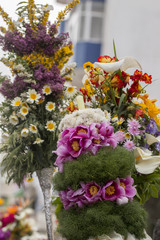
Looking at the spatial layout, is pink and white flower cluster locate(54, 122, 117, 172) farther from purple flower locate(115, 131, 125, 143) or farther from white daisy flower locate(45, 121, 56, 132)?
white daisy flower locate(45, 121, 56, 132)

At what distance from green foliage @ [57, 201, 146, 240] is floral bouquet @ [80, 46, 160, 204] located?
11 cm

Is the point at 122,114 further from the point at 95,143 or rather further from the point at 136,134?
the point at 95,143

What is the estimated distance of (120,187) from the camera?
612mm

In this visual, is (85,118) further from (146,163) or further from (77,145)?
(146,163)

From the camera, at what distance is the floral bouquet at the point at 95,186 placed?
1.96 ft

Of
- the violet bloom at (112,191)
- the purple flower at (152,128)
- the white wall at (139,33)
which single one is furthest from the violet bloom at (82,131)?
the white wall at (139,33)

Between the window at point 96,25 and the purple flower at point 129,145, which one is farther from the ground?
the window at point 96,25

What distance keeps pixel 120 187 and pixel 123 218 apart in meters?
0.06

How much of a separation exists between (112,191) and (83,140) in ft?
0.37

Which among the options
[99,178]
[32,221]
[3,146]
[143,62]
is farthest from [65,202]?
[143,62]

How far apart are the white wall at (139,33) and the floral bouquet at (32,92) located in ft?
2.11

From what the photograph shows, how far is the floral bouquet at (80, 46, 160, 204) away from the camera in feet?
2.35

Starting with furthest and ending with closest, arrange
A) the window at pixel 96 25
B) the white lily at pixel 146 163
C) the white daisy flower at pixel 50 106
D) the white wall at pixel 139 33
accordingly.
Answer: the window at pixel 96 25 → the white wall at pixel 139 33 → the white daisy flower at pixel 50 106 → the white lily at pixel 146 163

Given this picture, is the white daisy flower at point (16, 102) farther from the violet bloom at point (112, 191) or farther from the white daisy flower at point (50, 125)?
the violet bloom at point (112, 191)
